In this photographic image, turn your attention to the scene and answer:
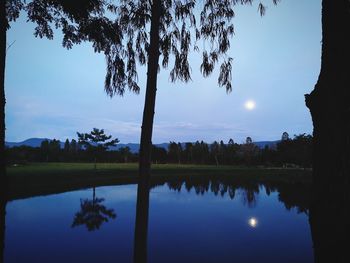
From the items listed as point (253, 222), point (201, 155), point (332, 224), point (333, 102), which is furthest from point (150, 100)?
point (201, 155)

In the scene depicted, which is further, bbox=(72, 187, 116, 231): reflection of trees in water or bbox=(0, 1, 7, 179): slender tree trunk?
bbox=(72, 187, 116, 231): reflection of trees in water

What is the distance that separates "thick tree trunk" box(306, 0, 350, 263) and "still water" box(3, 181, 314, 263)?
390 centimetres

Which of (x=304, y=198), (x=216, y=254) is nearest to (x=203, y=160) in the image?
(x=304, y=198)

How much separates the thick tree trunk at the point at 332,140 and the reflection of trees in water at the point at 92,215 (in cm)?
1284

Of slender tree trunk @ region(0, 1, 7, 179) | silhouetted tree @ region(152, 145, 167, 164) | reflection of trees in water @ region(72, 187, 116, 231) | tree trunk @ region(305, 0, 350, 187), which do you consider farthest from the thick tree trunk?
silhouetted tree @ region(152, 145, 167, 164)

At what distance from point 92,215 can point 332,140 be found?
16.6 m

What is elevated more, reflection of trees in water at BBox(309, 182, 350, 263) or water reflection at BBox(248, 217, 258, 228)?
reflection of trees in water at BBox(309, 182, 350, 263)

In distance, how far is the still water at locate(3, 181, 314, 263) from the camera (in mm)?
9844

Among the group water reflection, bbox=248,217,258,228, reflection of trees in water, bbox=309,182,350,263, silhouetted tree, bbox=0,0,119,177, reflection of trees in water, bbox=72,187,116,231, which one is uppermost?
silhouetted tree, bbox=0,0,119,177

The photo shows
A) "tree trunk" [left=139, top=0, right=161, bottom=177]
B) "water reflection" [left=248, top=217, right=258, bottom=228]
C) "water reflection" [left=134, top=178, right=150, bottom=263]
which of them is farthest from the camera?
"water reflection" [left=248, top=217, right=258, bottom=228]

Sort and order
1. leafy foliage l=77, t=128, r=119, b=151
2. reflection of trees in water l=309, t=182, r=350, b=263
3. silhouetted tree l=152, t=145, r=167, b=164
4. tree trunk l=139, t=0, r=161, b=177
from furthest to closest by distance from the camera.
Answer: silhouetted tree l=152, t=145, r=167, b=164 → leafy foliage l=77, t=128, r=119, b=151 → tree trunk l=139, t=0, r=161, b=177 → reflection of trees in water l=309, t=182, r=350, b=263

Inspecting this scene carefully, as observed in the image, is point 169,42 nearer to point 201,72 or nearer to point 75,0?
point 201,72

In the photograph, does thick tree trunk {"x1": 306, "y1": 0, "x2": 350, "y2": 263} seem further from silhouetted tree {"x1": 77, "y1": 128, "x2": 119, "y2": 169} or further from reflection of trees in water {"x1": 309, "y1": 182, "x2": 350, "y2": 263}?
silhouetted tree {"x1": 77, "y1": 128, "x2": 119, "y2": 169}

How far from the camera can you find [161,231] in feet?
42.9
